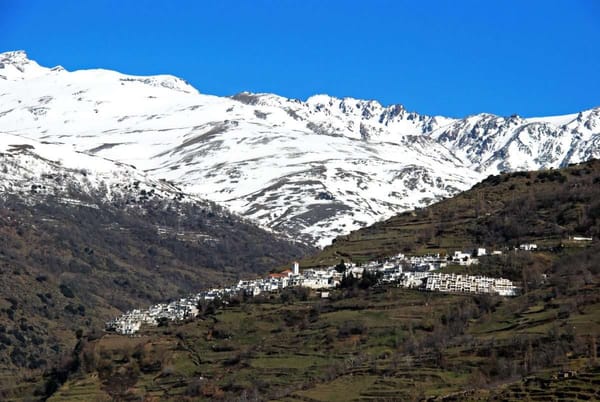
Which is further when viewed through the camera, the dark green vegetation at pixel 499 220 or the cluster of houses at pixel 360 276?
the dark green vegetation at pixel 499 220

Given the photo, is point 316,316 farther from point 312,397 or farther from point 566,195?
point 566,195

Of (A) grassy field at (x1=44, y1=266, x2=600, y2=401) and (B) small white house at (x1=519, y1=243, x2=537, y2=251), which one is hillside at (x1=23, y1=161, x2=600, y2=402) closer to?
(A) grassy field at (x1=44, y1=266, x2=600, y2=401)

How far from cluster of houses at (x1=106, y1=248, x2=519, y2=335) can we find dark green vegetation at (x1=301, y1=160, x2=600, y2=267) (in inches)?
279

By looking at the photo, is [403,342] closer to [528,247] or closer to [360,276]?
[360,276]

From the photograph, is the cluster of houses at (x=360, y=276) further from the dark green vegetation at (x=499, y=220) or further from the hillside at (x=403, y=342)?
the dark green vegetation at (x=499, y=220)

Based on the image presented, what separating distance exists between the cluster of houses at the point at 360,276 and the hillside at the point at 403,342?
2.45m

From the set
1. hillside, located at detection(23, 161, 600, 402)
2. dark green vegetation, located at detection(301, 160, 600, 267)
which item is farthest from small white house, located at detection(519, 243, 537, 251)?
hillside, located at detection(23, 161, 600, 402)

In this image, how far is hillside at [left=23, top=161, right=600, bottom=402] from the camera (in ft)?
314

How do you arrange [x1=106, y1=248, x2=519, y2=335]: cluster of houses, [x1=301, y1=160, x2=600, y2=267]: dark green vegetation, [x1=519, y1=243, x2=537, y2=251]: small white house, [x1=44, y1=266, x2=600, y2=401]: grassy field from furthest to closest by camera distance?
[x1=301, y1=160, x2=600, y2=267]: dark green vegetation < [x1=519, y1=243, x2=537, y2=251]: small white house < [x1=106, y1=248, x2=519, y2=335]: cluster of houses < [x1=44, y1=266, x2=600, y2=401]: grassy field

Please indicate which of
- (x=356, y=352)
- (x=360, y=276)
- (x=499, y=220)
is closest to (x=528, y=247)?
(x=499, y=220)

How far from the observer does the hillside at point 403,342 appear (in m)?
95.6

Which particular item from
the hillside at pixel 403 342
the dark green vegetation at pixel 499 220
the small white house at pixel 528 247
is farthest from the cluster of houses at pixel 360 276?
the dark green vegetation at pixel 499 220

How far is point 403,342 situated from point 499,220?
4465cm

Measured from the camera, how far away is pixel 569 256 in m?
130
